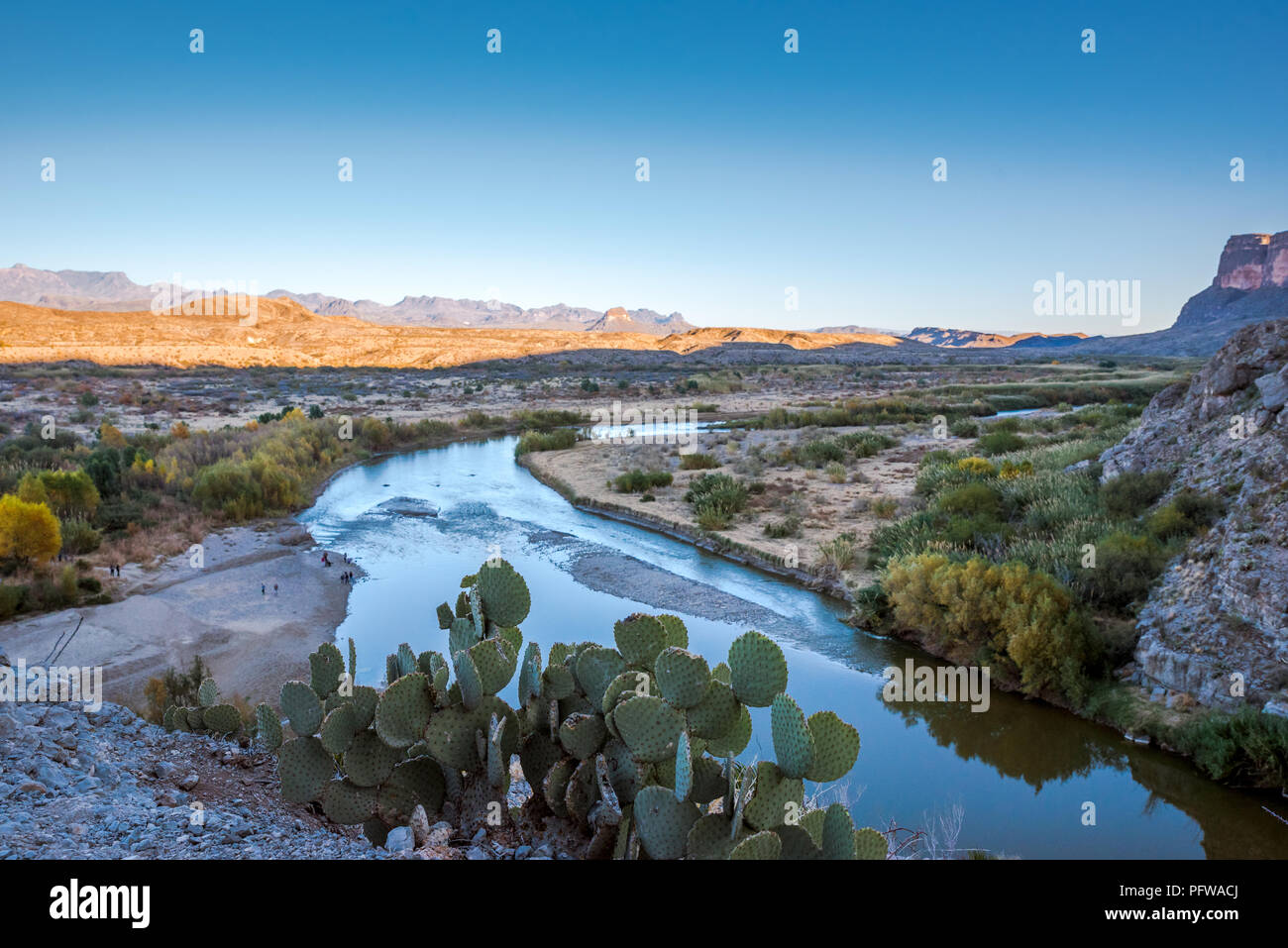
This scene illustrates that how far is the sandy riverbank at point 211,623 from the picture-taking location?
409 inches

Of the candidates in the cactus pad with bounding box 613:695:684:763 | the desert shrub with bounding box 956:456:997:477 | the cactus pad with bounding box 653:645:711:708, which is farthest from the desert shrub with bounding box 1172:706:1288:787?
the desert shrub with bounding box 956:456:997:477

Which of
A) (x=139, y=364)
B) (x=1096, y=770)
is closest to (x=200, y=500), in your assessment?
(x=1096, y=770)

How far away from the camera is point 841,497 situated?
846 inches

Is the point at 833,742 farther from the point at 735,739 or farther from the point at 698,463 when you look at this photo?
the point at 698,463

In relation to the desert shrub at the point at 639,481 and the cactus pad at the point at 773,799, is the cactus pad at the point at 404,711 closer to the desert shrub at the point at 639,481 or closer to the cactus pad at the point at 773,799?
the cactus pad at the point at 773,799

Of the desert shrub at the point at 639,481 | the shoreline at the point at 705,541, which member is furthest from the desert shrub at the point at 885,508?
the desert shrub at the point at 639,481

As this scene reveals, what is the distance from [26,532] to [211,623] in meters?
4.24

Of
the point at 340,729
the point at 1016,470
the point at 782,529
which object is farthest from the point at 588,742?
the point at 1016,470

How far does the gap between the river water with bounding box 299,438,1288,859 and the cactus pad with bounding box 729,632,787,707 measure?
11.3 feet

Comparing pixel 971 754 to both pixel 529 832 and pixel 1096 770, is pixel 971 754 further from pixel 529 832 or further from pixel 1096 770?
pixel 529 832

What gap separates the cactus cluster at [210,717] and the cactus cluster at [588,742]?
157 cm

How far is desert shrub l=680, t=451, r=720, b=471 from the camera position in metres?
26.4

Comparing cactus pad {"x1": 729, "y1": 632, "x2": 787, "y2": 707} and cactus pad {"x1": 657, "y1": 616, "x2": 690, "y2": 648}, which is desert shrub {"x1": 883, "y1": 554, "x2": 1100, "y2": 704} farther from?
cactus pad {"x1": 729, "y1": 632, "x2": 787, "y2": 707}

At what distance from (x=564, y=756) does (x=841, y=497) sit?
58.1 feet
